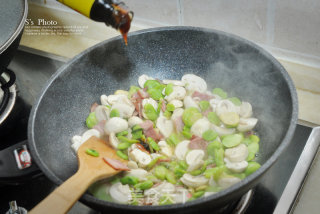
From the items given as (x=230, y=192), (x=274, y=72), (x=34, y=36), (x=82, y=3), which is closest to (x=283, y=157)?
(x=274, y=72)

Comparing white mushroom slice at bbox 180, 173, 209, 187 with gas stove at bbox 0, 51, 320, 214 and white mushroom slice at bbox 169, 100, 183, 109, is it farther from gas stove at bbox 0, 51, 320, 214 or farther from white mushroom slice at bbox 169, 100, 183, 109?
white mushroom slice at bbox 169, 100, 183, 109

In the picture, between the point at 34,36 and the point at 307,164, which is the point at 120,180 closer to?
the point at 307,164

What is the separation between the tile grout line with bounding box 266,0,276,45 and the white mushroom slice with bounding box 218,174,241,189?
47cm

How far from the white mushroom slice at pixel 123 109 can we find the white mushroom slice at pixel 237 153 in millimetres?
290

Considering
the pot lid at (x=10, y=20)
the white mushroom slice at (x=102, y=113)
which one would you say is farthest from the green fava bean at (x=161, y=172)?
the pot lid at (x=10, y=20)

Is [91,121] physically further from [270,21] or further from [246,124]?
[270,21]

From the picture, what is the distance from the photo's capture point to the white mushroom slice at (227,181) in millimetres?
734

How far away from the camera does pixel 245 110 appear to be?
36.7 inches

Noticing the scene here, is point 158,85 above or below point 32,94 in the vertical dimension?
above

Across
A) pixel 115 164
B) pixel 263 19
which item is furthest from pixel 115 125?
pixel 263 19

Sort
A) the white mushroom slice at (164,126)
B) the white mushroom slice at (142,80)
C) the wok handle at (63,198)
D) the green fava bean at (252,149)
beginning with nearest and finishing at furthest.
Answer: the wok handle at (63,198), the green fava bean at (252,149), the white mushroom slice at (164,126), the white mushroom slice at (142,80)

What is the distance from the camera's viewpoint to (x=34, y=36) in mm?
1399

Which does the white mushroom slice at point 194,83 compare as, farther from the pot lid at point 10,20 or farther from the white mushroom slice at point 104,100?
the pot lid at point 10,20

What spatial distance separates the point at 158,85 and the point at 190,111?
15cm
